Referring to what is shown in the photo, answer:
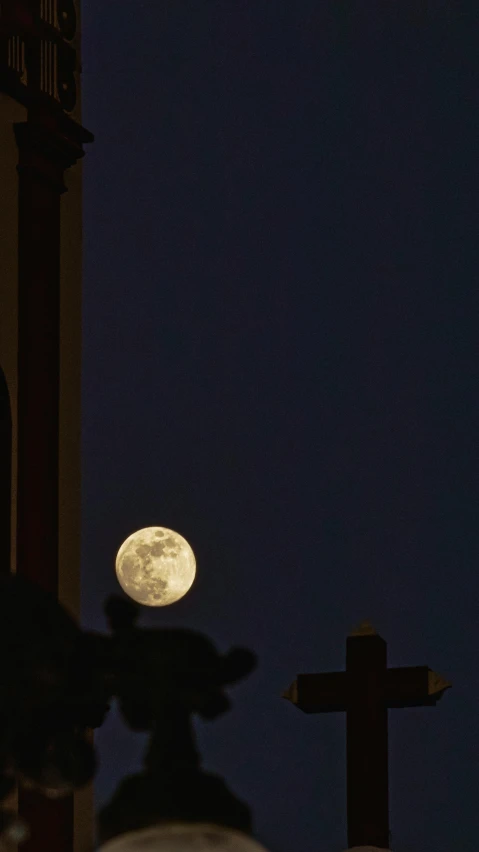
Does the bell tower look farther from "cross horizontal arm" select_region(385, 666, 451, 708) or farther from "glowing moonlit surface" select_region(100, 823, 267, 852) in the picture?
"glowing moonlit surface" select_region(100, 823, 267, 852)

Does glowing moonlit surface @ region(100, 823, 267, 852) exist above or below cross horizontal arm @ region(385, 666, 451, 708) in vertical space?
above

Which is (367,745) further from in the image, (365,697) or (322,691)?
(322,691)

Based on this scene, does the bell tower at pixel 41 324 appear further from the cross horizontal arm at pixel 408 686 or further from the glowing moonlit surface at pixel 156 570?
the glowing moonlit surface at pixel 156 570

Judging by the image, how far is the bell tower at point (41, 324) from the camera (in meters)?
8.09

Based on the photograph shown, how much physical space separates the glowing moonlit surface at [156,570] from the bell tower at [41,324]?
2092mm

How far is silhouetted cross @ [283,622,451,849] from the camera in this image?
8461 mm

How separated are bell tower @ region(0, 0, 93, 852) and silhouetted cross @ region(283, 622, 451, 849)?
139cm

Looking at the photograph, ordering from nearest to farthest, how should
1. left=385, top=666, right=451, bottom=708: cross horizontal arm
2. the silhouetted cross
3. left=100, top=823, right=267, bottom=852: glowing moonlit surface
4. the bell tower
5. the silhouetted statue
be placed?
1. left=100, top=823, right=267, bottom=852: glowing moonlit surface
2. the silhouetted statue
3. the bell tower
4. the silhouetted cross
5. left=385, top=666, right=451, bottom=708: cross horizontal arm

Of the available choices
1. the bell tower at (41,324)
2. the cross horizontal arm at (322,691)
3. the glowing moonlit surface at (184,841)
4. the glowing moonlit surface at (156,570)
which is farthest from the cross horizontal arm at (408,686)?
the glowing moonlit surface at (184,841)

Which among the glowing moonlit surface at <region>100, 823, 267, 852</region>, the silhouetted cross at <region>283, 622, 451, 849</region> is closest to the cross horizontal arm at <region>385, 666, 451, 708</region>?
the silhouetted cross at <region>283, 622, 451, 849</region>

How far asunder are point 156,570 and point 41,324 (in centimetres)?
269

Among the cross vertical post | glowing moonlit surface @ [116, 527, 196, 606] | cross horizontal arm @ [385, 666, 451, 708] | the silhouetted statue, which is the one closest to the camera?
the silhouetted statue

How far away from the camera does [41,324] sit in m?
8.49

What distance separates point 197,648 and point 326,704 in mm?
6717
